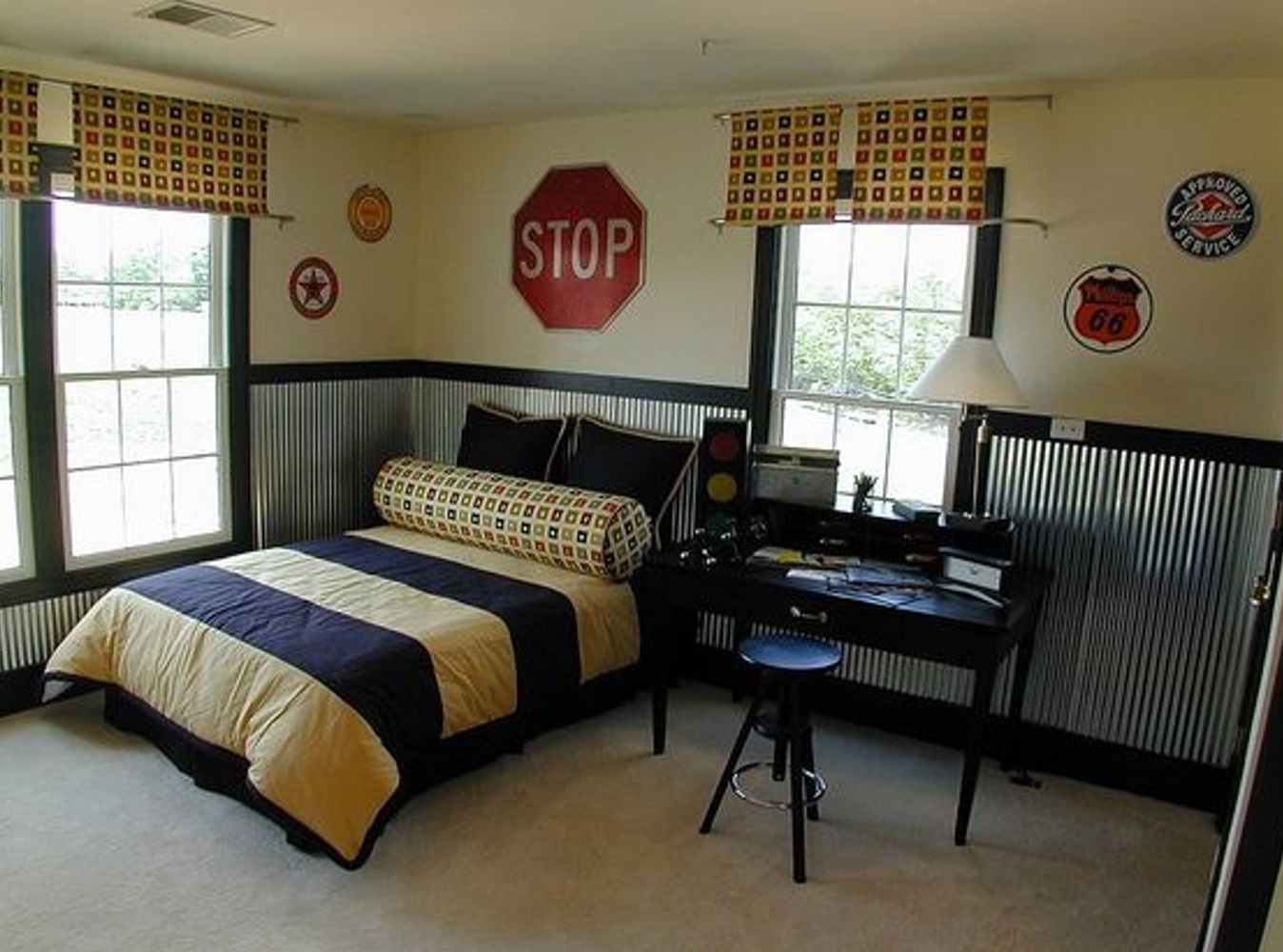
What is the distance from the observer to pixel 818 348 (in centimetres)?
402

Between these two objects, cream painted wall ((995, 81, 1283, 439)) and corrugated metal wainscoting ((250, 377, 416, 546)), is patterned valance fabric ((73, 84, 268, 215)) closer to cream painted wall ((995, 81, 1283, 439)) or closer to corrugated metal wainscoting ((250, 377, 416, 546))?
corrugated metal wainscoting ((250, 377, 416, 546))

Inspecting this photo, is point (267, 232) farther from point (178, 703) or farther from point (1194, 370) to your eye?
point (1194, 370)

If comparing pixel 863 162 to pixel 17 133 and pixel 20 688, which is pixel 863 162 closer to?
pixel 17 133

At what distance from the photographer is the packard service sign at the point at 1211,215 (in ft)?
10.3

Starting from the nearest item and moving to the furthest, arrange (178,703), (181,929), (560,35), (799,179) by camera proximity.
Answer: (181,929) → (560,35) → (178,703) → (799,179)

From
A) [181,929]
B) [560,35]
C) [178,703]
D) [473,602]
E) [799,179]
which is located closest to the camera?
[181,929]

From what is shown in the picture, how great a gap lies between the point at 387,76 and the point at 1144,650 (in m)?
3.33

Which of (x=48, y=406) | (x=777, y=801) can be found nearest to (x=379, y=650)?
(x=777, y=801)

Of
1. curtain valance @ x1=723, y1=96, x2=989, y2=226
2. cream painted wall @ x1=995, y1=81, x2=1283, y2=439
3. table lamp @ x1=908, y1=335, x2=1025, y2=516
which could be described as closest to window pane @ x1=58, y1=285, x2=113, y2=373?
curtain valance @ x1=723, y1=96, x2=989, y2=226

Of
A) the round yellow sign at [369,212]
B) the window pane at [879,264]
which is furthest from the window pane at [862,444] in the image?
the round yellow sign at [369,212]

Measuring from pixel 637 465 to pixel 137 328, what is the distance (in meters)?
2.08

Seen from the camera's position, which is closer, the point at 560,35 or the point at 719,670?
the point at 560,35

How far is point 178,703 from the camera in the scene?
10.7ft

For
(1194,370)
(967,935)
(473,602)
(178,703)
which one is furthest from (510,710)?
(1194,370)
